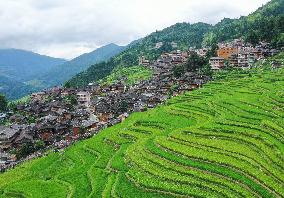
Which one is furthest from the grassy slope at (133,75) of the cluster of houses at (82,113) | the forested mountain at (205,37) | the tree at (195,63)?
the tree at (195,63)

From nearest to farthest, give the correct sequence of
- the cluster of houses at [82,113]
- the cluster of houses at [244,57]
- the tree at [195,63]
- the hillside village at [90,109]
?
the hillside village at [90,109] < the cluster of houses at [82,113] < the cluster of houses at [244,57] < the tree at [195,63]

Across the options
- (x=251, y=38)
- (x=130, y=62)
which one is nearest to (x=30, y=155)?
(x=251, y=38)

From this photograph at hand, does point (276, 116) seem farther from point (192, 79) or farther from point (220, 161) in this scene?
point (192, 79)

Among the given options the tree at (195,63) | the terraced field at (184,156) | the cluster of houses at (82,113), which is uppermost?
the tree at (195,63)

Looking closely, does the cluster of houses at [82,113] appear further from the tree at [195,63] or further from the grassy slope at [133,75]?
the grassy slope at [133,75]

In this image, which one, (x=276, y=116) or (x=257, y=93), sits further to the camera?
(x=257, y=93)

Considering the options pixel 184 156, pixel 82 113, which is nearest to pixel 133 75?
pixel 82 113
